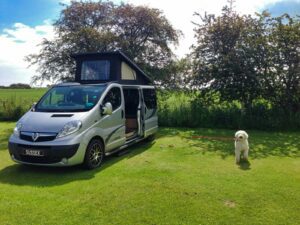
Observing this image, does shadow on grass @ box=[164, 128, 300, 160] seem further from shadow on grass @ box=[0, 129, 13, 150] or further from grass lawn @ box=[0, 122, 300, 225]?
shadow on grass @ box=[0, 129, 13, 150]

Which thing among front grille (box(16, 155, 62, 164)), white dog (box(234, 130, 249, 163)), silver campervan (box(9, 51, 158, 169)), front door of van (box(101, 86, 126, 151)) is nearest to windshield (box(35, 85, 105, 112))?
silver campervan (box(9, 51, 158, 169))

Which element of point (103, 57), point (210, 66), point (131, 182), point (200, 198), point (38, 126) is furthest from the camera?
point (210, 66)

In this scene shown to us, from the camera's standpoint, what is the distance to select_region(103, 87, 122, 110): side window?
21.2ft

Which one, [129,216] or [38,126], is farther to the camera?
[38,126]

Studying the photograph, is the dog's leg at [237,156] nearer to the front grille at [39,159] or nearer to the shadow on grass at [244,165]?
the shadow on grass at [244,165]

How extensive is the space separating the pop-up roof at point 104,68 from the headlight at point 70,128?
103 inches

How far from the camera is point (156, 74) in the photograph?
1346 centimetres

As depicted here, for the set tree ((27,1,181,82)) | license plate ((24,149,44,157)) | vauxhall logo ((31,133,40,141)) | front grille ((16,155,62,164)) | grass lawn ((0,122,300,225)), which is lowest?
grass lawn ((0,122,300,225))

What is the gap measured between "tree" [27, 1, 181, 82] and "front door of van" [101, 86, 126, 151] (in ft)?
21.8

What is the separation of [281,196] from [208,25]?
960 centimetres

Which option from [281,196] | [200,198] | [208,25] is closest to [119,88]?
[200,198]

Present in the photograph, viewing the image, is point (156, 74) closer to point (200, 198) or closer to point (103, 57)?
point (103, 57)

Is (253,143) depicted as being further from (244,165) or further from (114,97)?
(114,97)

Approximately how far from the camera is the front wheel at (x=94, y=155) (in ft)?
18.5
